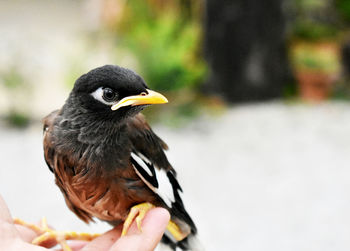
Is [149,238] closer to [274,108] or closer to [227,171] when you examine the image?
[227,171]

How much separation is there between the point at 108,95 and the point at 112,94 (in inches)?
0.6

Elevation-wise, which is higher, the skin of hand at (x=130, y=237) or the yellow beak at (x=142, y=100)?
the yellow beak at (x=142, y=100)

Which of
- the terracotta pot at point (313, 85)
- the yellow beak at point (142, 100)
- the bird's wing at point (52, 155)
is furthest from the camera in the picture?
the terracotta pot at point (313, 85)

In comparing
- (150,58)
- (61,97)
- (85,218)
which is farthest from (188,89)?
(85,218)

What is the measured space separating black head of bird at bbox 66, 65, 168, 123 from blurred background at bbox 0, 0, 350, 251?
2.22 m

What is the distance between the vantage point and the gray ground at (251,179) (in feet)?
12.4

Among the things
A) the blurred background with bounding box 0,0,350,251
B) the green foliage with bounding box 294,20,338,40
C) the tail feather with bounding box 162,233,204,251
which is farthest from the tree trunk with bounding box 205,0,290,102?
the tail feather with bounding box 162,233,204,251

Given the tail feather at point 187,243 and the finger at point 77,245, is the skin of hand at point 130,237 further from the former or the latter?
the tail feather at point 187,243

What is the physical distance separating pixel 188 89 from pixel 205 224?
2647mm

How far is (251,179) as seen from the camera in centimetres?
450

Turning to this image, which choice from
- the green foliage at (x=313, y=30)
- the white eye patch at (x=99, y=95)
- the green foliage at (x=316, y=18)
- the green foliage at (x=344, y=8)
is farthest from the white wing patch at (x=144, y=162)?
the green foliage at (x=344, y=8)

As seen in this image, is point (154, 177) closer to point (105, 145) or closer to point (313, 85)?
point (105, 145)

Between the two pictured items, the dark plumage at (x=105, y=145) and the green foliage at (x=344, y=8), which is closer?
the dark plumage at (x=105, y=145)

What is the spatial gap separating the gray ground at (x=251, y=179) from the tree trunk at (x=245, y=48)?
434 millimetres
